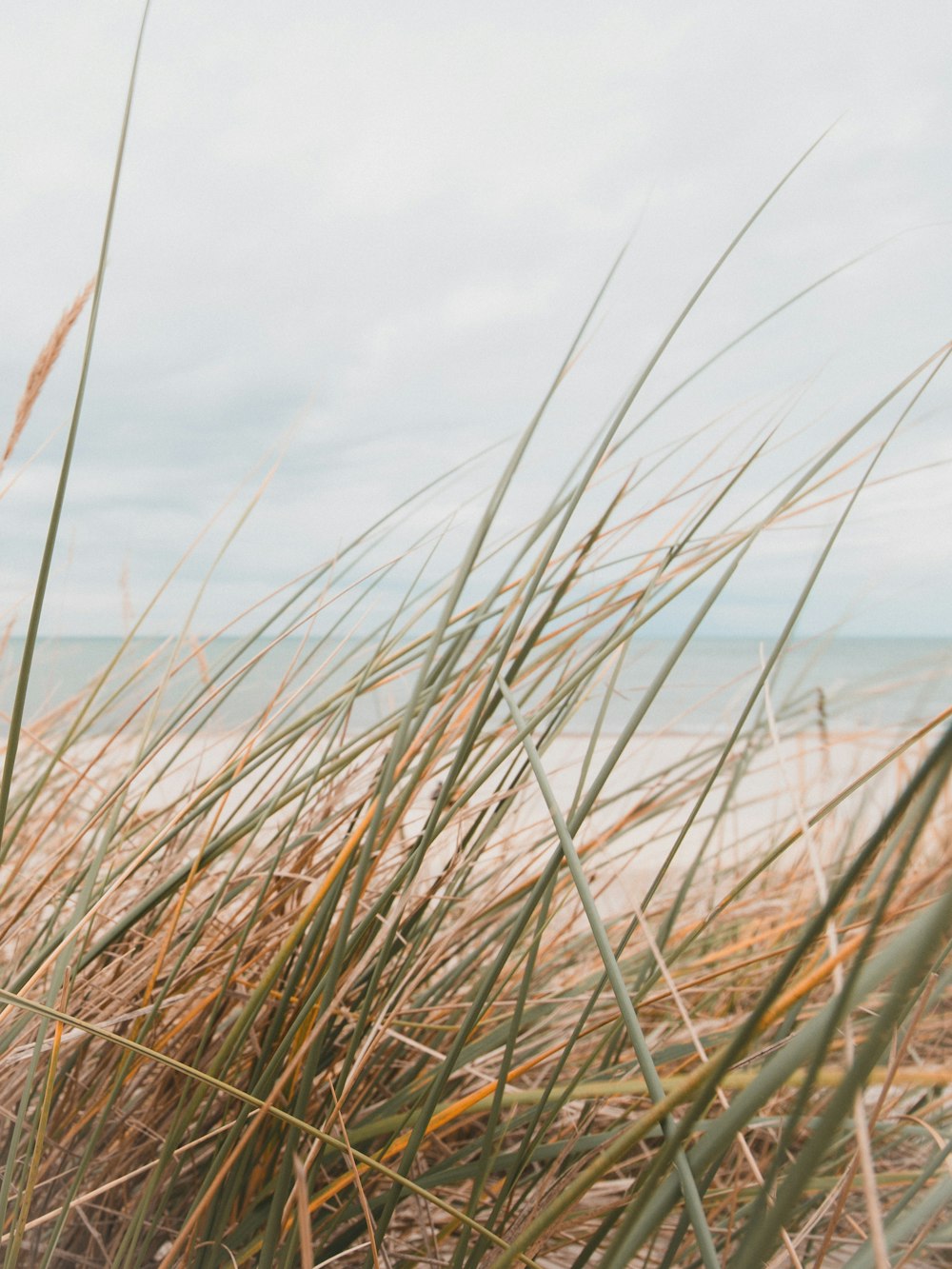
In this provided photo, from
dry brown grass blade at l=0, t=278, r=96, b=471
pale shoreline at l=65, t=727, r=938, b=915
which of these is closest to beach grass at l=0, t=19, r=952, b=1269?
pale shoreline at l=65, t=727, r=938, b=915

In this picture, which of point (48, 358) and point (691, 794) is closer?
point (48, 358)

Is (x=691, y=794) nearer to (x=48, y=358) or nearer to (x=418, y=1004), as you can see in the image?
(x=418, y=1004)

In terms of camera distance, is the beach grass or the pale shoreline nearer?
the beach grass

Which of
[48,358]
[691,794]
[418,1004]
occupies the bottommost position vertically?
[418,1004]

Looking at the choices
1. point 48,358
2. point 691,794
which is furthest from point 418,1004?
point 48,358

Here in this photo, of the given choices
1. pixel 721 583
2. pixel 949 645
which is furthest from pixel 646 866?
pixel 721 583

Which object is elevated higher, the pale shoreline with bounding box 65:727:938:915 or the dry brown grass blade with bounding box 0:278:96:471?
the dry brown grass blade with bounding box 0:278:96:471

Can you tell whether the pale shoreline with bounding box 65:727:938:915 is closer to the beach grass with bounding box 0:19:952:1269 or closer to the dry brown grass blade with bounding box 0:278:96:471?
the beach grass with bounding box 0:19:952:1269

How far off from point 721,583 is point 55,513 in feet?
1.38

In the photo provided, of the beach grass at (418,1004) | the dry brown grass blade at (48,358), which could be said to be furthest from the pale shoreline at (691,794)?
the dry brown grass blade at (48,358)

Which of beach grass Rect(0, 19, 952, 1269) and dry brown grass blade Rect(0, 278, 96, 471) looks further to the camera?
dry brown grass blade Rect(0, 278, 96, 471)

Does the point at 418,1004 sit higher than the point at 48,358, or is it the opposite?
the point at 48,358

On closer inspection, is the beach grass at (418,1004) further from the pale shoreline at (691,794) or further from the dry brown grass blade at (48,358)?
the dry brown grass blade at (48,358)

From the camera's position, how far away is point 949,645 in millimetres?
924
